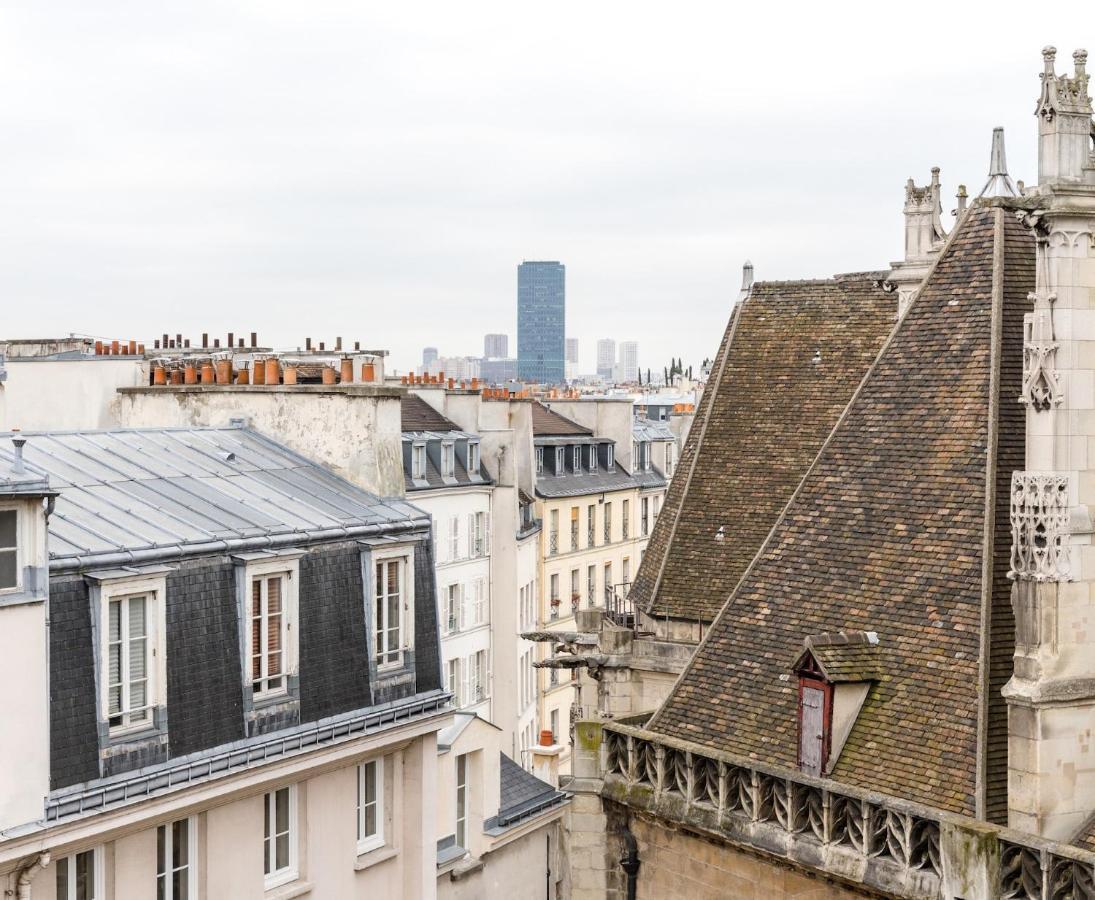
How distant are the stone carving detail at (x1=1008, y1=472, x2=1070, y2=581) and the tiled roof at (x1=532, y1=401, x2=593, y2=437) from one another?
47.5m

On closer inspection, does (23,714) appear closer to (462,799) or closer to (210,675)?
(210,675)

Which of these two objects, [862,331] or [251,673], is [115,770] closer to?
[251,673]

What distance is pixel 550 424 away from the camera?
6531 centimetres

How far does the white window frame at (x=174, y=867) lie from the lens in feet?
61.3

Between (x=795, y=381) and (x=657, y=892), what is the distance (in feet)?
31.4

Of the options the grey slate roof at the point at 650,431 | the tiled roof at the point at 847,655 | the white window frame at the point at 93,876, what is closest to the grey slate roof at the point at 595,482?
the grey slate roof at the point at 650,431

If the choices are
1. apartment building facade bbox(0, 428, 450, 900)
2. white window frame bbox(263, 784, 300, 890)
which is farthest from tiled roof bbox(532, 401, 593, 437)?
white window frame bbox(263, 784, 300, 890)

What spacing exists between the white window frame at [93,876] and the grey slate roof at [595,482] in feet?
139

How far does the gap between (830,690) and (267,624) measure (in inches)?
298

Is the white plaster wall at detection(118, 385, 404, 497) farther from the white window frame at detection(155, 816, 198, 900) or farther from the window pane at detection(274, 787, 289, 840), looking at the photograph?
the white window frame at detection(155, 816, 198, 900)

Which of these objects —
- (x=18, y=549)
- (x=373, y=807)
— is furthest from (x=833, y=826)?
(x=18, y=549)

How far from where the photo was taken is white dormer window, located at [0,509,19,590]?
54.4 feet

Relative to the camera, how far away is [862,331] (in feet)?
83.1

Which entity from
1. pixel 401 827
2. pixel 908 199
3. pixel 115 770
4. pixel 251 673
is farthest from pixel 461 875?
pixel 908 199
